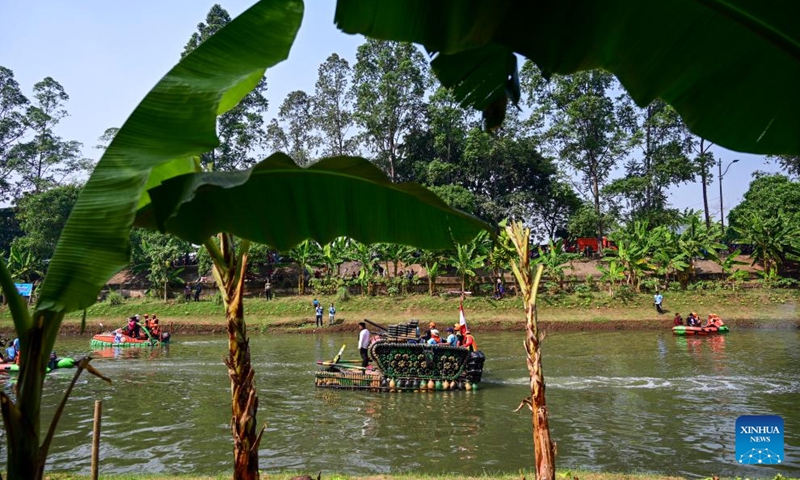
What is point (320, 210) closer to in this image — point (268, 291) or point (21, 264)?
point (268, 291)

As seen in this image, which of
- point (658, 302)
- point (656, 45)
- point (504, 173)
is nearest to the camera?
point (656, 45)

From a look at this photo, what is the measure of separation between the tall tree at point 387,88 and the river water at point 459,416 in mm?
27729

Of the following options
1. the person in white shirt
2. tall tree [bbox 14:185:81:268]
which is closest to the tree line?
tall tree [bbox 14:185:81:268]

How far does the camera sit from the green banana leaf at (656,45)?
2.86m

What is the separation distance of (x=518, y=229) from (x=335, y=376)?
405 inches

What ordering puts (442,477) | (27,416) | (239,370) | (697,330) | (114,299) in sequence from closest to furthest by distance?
1. (27,416)
2. (239,370)
3. (442,477)
4. (697,330)
5. (114,299)

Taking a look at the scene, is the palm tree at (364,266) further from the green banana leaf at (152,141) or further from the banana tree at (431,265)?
the green banana leaf at (152,141)

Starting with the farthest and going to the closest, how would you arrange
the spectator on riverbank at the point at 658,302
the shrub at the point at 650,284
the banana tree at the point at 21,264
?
the banana tree at the point at 21,264
the shrub at the point at 650,284
the spectator on riverbank at the point at 658,302

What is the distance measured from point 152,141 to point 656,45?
252 cm

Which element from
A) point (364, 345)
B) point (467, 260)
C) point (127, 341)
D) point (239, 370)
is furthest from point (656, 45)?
point (467, 260)

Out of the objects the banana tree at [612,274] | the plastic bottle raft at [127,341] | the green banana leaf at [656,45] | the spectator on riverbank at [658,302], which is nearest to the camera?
the green banana leaf at [656,45]

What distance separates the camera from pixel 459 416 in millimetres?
12391

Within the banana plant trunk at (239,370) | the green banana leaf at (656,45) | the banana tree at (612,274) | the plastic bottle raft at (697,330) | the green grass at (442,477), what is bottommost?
the green grass at (442,477)

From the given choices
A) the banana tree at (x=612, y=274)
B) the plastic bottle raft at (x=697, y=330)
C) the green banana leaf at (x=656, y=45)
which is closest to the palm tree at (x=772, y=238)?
the banana tree at (x=612, y=274)
